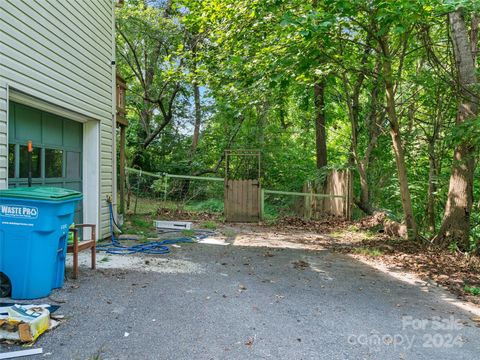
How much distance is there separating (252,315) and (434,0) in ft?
13.4

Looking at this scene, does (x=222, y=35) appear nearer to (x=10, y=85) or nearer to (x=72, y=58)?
(x=72, y=58)

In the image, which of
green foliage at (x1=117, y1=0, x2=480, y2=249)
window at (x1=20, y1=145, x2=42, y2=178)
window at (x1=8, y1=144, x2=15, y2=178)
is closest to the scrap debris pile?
window at (x1=8, y1=144, x2=15, y2=178)

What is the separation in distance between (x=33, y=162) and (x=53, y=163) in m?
0.57

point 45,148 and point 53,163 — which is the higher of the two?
point 45,148

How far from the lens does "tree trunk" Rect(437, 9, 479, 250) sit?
18.9 feet

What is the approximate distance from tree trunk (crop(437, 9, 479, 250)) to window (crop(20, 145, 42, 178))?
20.8 feet

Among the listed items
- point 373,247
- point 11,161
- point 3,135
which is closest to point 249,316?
point 3,135

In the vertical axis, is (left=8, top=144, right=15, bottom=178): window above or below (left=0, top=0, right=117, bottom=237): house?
below

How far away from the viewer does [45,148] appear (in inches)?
202

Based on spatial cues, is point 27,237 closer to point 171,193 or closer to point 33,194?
point 33,194

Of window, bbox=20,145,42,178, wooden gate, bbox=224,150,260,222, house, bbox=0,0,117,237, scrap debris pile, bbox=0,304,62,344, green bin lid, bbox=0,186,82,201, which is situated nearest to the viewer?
scrap debris pile, bbox=0,304,62,344

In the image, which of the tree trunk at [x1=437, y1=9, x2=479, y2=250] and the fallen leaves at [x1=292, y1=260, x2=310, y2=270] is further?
the tree trunk at [x1=437, y1=9, x2=479, y2=250]

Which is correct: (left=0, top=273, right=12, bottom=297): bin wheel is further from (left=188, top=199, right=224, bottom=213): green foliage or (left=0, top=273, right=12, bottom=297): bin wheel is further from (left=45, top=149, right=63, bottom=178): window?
(left=188, top=199, right=224, bottom=213): green foliage

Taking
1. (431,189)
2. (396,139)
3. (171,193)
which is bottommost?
(171,193)
